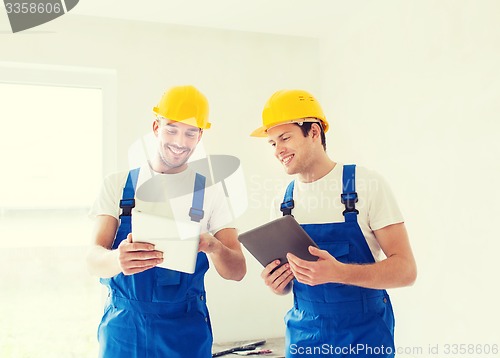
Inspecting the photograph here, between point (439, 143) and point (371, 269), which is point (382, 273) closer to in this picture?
point (371, 269)

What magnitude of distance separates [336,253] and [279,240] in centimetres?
21

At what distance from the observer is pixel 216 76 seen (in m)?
3.00

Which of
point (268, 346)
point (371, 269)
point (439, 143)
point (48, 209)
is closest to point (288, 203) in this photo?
point (371, 269)

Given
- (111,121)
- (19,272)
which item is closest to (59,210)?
(19,272)

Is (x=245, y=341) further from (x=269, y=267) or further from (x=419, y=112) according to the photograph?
(x=419, y=112)

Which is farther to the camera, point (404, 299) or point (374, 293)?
point (404, 299)

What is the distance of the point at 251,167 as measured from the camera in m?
3.03

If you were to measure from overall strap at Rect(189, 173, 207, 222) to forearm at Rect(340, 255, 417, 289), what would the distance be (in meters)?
0.56

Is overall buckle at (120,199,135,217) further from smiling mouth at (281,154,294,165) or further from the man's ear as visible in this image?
the man's ear

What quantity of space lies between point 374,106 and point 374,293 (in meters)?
1.49

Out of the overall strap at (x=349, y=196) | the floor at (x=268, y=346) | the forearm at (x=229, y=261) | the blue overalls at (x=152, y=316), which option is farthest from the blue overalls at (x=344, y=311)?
the floor at (x=268, y=346)

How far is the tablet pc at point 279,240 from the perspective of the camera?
131 cm

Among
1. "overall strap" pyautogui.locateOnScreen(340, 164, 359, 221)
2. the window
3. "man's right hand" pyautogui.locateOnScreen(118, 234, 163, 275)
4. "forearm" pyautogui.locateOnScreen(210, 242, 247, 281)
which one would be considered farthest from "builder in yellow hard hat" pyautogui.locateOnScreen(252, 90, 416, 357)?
the window

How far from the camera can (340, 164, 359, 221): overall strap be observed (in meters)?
1.43
